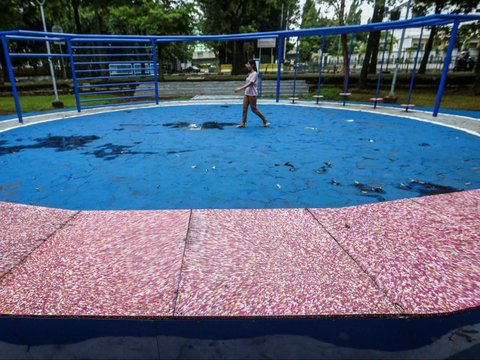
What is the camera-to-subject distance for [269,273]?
2.28 m

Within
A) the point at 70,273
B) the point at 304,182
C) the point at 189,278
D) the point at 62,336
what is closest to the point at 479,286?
the point at 189,278

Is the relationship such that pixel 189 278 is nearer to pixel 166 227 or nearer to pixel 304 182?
pixel 166 227

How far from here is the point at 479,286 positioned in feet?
7.03

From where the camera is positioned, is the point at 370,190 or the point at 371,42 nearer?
the point at 370,190

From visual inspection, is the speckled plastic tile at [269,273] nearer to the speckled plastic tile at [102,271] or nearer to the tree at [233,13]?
the speckled plastic tile at [102,271]

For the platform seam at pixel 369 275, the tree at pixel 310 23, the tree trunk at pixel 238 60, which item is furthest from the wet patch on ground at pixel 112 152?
the tree at pixel 310 23

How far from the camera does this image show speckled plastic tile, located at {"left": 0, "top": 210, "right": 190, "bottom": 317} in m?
1.99

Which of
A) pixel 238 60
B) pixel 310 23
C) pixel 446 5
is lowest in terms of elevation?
pixel 238 60

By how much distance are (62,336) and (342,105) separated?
1202cm

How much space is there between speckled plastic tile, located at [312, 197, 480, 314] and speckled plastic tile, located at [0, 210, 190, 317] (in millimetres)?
1524

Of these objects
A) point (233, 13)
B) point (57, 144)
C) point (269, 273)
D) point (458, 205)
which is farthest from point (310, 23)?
point (269, 273)

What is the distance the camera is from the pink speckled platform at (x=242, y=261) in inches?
78.7

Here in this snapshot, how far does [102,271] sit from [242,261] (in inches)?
42.6

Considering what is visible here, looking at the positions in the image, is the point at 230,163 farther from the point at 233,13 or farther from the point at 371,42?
the point at 233,13
